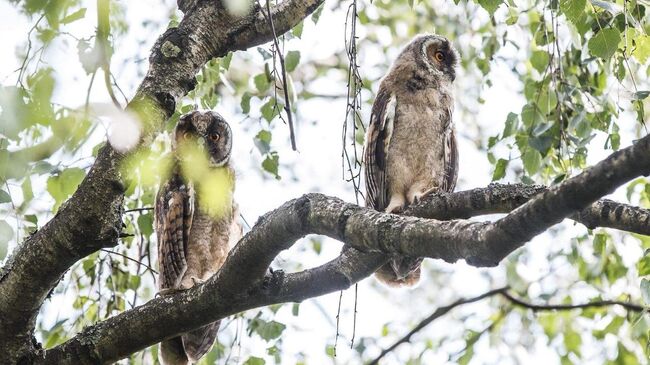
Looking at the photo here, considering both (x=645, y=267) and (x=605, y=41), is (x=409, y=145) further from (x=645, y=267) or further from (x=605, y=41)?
(x=605, y=41)

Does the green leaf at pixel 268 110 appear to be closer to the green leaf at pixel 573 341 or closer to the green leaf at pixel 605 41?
the green leaf at pixel 605 41

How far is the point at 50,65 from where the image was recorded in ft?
5.16

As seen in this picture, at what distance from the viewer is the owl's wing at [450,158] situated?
3.90m

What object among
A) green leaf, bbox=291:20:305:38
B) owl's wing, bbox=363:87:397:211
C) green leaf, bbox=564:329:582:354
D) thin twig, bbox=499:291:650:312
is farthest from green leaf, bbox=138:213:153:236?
green leaf, bbox=564:329:582:354

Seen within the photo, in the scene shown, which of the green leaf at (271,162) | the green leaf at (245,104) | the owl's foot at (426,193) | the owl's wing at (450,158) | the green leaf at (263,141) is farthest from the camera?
the owl's wing at (450,158)

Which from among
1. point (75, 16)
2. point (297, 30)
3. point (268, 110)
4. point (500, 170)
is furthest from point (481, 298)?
point (75, 16)

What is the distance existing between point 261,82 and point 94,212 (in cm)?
147

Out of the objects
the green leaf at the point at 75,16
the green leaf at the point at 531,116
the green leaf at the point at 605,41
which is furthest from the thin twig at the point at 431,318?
the green leaf at the point at 75,16

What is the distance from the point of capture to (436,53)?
433 centimetres

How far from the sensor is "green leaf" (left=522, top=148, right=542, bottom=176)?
3232mm

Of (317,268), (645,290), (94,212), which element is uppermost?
(94,212)

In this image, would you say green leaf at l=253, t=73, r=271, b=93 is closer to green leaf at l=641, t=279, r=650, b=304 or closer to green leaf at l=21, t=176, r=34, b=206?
green leaf at l=21, t=176, r=34, b=206

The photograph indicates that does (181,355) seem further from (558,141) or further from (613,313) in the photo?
(613,313)

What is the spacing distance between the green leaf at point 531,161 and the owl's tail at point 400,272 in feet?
1.88
